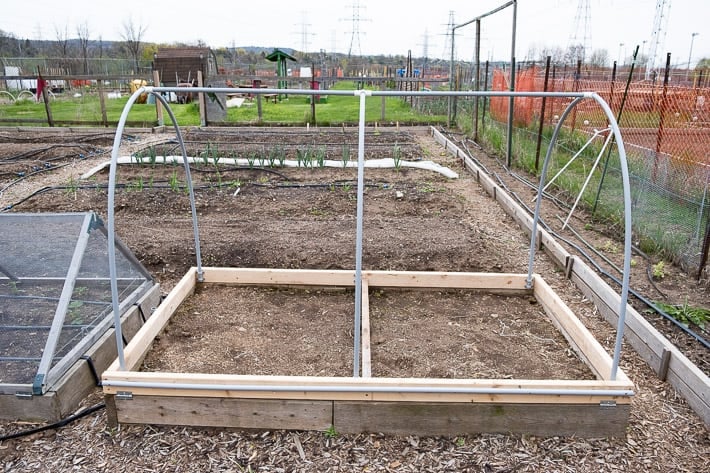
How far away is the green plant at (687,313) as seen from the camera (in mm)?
3631

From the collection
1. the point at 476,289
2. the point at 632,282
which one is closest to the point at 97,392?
the point at 476,289

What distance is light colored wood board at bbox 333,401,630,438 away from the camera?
8.77 ft

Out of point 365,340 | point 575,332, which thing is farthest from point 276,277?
point 575,332

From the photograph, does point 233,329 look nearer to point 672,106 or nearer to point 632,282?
point 632,282

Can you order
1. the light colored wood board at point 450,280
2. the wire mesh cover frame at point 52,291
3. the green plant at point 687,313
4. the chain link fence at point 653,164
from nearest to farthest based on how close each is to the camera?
the wire mesh cover frame at point 52,291 → the green plant at point 687,313 → the light colored wood board at point 450,280 → the chain link fence at point 653,164

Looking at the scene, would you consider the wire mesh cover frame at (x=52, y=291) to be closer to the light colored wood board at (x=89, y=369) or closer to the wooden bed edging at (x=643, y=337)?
the light colored wood board at (x=89, y=369)

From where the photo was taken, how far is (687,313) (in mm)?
3717

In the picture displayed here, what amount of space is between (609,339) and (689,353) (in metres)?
0.49

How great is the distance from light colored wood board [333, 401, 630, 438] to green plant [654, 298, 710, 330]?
1.39 meters

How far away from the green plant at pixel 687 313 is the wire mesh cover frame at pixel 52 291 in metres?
3.81

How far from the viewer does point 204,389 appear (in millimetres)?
2668

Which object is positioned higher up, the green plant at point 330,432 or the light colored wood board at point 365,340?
the light colored wood board at point 365,340

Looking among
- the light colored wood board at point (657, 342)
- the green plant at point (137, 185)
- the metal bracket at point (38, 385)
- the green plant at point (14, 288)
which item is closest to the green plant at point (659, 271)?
the light colored wood board at point (657, 342)

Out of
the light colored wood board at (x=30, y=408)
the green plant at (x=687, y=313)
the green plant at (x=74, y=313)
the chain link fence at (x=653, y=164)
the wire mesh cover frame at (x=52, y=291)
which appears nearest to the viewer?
the light colored wood board at (x=30, y=408)
